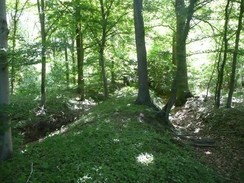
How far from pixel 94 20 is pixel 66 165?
9.26 meters

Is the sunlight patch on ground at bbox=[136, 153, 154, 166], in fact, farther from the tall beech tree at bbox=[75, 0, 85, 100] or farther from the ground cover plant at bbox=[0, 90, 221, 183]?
the tall beech tree at bbox=[75, 0, 85, 100]

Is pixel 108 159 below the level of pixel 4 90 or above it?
below

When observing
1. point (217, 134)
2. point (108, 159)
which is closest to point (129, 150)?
point (108, 159)

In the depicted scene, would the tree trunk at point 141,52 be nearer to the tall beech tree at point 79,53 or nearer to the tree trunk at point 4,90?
the tall beech tree at point 79,53

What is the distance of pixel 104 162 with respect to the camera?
253 inches

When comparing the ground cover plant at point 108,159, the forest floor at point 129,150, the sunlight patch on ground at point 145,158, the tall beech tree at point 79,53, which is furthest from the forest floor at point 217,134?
the tall beech tree at point 79,53

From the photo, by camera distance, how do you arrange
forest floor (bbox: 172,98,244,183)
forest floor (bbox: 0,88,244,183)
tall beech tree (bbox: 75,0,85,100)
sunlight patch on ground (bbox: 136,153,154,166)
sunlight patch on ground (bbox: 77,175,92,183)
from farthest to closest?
tall beech tree (bbox: 75,0,85,100)
forest floor (bbox: 172,98,244,183)
sunlight patch on ground (bbox: 136,153,154,166)
forest floor (bbox: 0,88,244,183)
sunlight patch on ground (bbox: 77,175,92,183)

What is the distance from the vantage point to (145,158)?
7000 mm

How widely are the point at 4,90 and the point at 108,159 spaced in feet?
8.76

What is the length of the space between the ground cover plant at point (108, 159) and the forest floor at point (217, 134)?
2.46ft

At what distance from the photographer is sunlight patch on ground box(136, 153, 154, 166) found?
677 centimetres

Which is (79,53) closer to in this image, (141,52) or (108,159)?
(141,52)

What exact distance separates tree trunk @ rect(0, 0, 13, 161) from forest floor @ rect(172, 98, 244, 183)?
5.20 metres

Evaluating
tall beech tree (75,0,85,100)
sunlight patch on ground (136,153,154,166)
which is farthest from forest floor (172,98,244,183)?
tall beech tree (75,0,85,100)
